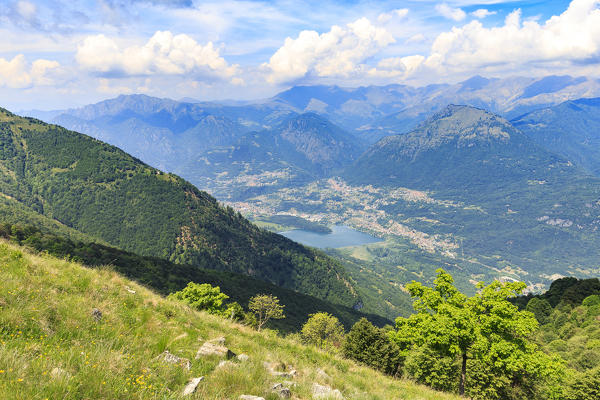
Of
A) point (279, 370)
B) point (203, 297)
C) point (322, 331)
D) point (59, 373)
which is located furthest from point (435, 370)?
point (203, 297)

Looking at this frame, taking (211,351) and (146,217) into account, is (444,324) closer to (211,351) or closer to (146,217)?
(211,351)

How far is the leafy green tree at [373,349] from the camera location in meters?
29.3

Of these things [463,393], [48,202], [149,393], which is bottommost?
[48,202]

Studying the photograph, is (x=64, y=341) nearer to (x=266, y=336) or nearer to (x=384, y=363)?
(x=266, y=336)

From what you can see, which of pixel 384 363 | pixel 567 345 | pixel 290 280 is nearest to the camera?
pixel 384 363

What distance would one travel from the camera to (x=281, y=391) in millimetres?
8383

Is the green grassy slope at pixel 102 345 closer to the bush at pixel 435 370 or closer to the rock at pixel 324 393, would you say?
the rock at pixel 324 393

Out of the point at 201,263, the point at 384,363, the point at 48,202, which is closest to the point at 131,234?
the point at 201,263

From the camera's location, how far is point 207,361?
9.19 meters

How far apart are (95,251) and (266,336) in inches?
3417

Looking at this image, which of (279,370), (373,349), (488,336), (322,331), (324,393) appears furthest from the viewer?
(322,331)

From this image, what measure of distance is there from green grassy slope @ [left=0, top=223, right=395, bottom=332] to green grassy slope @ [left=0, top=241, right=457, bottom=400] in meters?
51.6

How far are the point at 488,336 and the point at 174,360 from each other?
22058 mm

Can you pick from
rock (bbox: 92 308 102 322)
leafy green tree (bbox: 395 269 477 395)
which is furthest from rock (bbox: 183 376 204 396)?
leafy green tree (bbox: 395 269 477 395)
